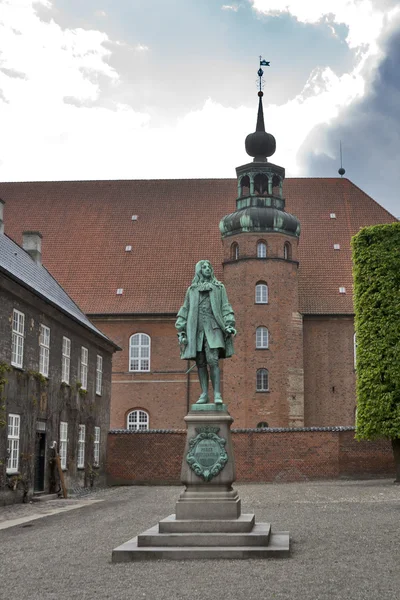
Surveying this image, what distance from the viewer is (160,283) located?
4197 centimetres

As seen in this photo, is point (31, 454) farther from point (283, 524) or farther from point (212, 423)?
point (212, 423)

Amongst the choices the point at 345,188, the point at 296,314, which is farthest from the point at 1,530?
the point at 345,188

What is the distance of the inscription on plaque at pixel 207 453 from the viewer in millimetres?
11516

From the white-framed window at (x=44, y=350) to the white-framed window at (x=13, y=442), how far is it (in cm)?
252

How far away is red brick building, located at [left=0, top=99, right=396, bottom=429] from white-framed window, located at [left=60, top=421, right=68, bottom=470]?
508 inches

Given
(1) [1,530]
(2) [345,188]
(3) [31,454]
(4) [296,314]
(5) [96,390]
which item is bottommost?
(1) [1,530]

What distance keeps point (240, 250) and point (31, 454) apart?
64.7 feet

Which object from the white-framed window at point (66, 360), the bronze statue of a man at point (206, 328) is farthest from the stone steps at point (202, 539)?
the white-framed window at point (66, 360)

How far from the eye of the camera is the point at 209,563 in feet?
32.0

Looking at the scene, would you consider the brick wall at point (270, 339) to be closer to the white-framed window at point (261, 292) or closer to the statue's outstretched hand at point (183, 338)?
the white-framed window at point (261, 292)

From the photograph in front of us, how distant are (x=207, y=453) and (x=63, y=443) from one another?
15.1 m

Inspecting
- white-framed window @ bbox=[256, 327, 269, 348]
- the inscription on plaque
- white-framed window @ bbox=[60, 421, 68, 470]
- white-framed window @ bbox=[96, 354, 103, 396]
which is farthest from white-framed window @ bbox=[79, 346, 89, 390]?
the inscription on plaque

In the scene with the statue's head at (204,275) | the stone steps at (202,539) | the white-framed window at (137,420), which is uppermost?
the statue's head at (204,275)

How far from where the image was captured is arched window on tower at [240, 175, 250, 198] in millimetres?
40156
